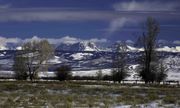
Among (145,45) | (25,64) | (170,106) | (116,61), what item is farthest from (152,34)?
(170,106)

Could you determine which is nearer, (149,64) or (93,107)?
(93,107)

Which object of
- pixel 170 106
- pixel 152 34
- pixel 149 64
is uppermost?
A: pixel 152 34

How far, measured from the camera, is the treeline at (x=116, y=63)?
3285 inches

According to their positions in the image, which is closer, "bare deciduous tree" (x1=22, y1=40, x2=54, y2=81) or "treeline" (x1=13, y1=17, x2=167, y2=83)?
"treeline" (x1=13, y1=17, x2=167, y2=83)

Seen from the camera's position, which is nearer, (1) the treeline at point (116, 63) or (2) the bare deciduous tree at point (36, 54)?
(1) the treeline at point (116, 63)

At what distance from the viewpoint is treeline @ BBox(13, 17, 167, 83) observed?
83438mm

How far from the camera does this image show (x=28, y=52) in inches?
4759

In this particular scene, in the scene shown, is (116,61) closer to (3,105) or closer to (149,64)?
(149,64)

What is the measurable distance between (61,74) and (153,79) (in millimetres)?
28580

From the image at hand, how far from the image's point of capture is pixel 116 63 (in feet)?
357

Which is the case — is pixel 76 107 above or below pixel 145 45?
below

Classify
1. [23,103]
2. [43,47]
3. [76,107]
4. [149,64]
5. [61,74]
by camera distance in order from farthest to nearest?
[43,47] < [61,74] < [149,64] < [23,103] < [76,107]

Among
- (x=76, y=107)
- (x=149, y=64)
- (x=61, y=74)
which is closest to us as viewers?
(x=76, y=107)

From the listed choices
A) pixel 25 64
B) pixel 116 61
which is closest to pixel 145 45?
pixel 116 61
